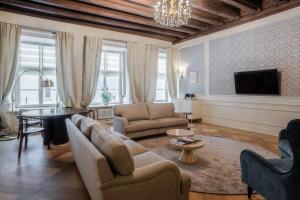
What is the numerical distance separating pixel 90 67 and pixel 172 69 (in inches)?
128

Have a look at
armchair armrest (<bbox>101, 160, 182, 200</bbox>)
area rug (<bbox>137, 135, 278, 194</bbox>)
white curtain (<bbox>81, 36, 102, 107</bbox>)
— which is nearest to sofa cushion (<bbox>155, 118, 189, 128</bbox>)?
area rug (<bbox>137, 135, 278, 194</bbox>)

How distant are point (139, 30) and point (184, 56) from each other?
2050mm

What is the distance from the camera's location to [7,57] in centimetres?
470

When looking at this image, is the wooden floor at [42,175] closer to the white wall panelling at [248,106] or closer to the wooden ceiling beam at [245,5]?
the white wall panelling at [248,106]

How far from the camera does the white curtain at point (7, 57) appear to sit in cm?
463

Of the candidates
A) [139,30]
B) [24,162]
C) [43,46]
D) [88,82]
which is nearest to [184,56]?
[139,30]

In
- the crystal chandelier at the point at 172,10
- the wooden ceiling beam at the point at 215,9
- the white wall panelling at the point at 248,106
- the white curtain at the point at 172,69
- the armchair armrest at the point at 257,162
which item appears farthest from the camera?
the white curtain at the point at 172,69

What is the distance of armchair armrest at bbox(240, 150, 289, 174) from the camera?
5.80 ft

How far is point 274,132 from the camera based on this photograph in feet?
15.9

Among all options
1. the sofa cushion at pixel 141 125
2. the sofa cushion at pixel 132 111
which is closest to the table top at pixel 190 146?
the sofa cushion at pixel 141 125

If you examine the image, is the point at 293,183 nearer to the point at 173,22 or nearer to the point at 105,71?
the point at 173,22

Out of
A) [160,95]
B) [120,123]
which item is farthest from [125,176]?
[160,95]

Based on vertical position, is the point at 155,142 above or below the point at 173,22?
below

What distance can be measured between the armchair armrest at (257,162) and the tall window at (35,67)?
516cm
